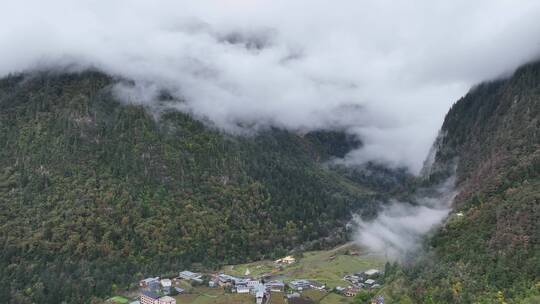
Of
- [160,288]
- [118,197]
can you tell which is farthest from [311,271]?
[118,197]

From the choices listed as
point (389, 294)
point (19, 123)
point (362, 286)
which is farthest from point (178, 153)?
point (389, 294)

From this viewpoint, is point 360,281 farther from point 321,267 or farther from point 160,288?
point 160,288

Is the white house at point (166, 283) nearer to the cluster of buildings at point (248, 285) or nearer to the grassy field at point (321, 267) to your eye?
the cluster of buildings at point (248, 285)

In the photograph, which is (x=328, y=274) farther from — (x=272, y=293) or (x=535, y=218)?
(x=535, y=218)

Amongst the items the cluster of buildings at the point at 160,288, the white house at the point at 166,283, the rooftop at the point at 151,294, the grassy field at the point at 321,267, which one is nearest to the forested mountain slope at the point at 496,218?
the grassy field at the point at 321,267

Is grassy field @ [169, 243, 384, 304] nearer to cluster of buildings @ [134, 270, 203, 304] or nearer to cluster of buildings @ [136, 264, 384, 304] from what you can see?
cluster of buildings @ [136, 264, 384, 304]

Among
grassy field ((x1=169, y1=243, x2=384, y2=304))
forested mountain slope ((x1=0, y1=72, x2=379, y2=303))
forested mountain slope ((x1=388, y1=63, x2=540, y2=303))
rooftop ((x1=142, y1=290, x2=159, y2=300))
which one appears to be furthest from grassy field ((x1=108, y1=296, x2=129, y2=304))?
forested mountain slope ((x1=388, y1=63, x2=540, y2=303))
